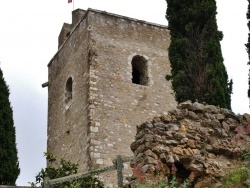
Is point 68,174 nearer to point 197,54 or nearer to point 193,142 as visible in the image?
point 197,54

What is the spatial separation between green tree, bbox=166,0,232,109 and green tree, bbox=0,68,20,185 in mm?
5168

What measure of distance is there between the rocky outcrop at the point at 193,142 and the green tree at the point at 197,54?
330 centimetres

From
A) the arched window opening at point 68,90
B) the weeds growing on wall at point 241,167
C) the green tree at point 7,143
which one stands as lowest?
the weeds growing on wall at point 241,167

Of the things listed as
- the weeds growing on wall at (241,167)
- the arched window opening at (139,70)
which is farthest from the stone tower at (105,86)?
the weeds growing on wall at (241,167)

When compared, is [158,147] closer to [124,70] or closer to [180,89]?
[180,89]

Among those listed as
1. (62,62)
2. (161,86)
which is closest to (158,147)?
(161,86)

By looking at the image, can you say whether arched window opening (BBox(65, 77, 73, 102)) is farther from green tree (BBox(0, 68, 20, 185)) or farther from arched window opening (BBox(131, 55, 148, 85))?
green tree (BBox(0, 68, 20, 185))

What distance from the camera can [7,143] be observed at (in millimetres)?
19844

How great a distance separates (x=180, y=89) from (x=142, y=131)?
4.47 metres

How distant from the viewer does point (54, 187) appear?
14.4 m

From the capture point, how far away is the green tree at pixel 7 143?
19.0 metres

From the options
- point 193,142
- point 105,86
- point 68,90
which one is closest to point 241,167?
point 193,142

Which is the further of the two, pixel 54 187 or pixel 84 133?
pixel 84 133

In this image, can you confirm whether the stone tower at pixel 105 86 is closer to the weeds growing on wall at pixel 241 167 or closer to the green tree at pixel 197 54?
the green tree at pixel 197 54
